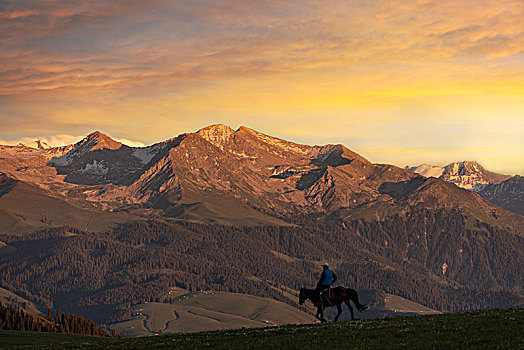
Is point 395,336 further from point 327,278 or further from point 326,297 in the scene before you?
point 327,278

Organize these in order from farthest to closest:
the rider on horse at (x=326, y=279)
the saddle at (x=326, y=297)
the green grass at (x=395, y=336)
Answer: the saddle at (x=326, y=297)
the rider on horse at (x=326, y=279)
the green grass at (x=395, y=336)

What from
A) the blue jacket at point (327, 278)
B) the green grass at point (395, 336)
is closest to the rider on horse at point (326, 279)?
the blue jacket at point (327, 278)

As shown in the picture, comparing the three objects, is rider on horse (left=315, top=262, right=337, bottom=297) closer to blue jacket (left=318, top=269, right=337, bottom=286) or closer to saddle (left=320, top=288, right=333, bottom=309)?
blue jacket (left=318, top=269, right=337, bottom=286)

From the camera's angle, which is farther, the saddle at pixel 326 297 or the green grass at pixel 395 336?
the saddle at pixel 326 297

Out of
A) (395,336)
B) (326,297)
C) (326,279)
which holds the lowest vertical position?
(395,336)

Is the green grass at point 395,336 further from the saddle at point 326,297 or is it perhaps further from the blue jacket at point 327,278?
the blue jacket at point 327,278

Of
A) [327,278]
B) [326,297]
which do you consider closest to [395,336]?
[326,297]

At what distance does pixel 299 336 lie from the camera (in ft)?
165

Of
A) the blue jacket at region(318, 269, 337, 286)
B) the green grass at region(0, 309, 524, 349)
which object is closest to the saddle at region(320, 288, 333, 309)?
the blue jacket at region(318, 269, 337, 286)

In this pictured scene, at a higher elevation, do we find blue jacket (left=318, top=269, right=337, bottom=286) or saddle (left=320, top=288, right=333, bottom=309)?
blue jacket (left=318, top=269, right=337, bottom=286)

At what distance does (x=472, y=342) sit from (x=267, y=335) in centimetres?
1841

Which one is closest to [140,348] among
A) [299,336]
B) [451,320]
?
[299,336]

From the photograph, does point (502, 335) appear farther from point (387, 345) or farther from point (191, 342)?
point (191, 342)

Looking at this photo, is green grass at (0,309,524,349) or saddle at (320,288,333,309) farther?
saddle at (320,288,333,309)
